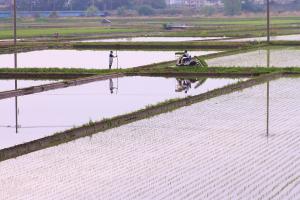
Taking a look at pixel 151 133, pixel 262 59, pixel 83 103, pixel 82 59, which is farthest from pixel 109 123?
pixel 82 59

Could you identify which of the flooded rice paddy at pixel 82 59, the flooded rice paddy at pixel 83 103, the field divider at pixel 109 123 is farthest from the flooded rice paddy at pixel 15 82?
the field divider at pixel 109 123

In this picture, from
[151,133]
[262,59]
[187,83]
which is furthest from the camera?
[262,59]

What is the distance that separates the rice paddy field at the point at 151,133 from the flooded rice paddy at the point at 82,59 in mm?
1770

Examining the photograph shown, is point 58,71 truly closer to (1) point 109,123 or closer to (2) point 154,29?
(1) point 109,123

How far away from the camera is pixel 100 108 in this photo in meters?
10.1

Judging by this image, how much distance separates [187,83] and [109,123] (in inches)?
178

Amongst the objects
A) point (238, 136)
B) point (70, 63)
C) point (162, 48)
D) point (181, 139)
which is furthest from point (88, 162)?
point (162, 48)

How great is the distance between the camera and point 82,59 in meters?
18.8

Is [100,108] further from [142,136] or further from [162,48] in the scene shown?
[162,48]

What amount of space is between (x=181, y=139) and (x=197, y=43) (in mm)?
16248

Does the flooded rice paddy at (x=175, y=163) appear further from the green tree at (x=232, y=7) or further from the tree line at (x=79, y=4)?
the tree line at (x=79, y=4)

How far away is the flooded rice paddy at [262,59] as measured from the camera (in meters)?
16.5

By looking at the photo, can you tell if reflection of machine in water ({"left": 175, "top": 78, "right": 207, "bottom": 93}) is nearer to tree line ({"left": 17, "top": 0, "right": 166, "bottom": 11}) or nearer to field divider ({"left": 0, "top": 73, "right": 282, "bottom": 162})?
field divider ({"left": 0, "top": 73, "right": 282, "bottom": 162})

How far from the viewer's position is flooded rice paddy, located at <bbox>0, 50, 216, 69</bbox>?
16.8 m
